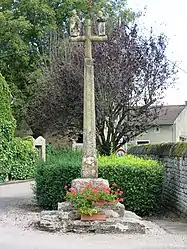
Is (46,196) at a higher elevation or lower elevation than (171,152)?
lower

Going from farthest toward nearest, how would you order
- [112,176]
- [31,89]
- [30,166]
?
1. [31,89]
2. [30,166]
3. [112,176]

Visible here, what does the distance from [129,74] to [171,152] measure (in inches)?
260

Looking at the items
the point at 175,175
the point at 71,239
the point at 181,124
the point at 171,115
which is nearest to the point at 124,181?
the point at 175,175

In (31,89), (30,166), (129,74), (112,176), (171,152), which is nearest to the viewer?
(112,176)

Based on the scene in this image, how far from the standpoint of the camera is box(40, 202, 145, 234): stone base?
10.1 metres

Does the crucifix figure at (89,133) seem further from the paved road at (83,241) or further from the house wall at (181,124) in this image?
the house wall at (181,124)

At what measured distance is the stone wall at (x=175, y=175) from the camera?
14.0 meters

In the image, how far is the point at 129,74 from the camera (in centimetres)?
2141

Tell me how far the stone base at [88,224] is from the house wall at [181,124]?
119 feet

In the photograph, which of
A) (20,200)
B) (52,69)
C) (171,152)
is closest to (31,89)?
Answer: (52,69)

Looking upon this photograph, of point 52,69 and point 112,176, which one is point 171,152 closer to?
point 112,176

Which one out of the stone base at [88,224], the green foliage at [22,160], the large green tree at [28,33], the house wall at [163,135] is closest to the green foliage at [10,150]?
the green foliage at [22,160]

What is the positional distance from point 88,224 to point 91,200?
494mm

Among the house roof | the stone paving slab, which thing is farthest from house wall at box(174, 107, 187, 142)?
the stone paving slab
